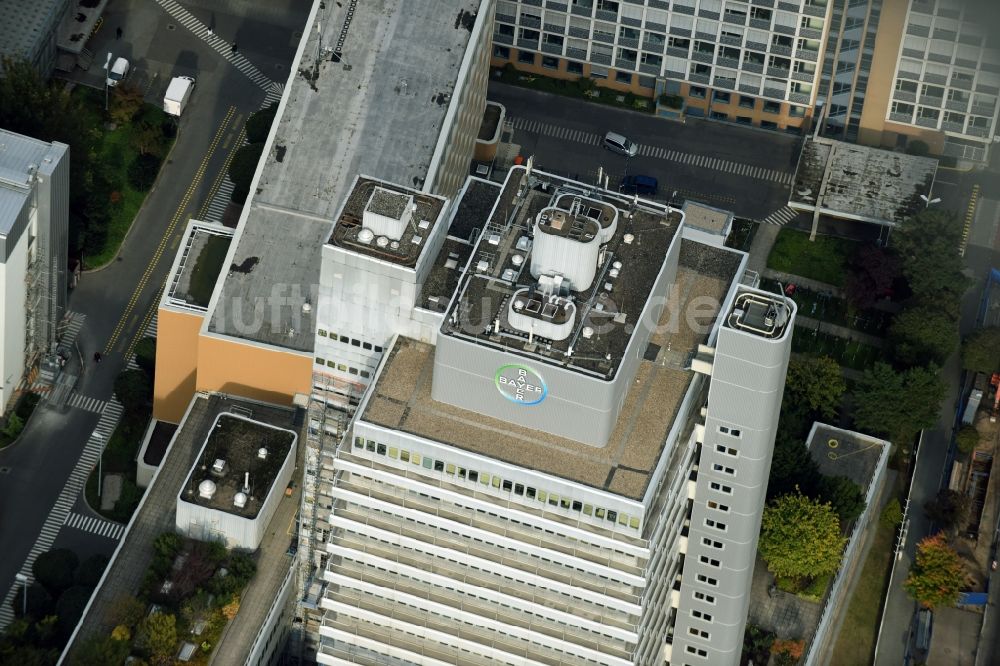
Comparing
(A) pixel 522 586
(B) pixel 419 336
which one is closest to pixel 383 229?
(B) pixel 419 336

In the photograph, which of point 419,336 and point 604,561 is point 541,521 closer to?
point 604,561

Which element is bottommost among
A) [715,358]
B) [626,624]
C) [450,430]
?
[626,624]

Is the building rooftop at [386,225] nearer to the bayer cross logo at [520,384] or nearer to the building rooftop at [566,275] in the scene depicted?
the building rooftop at [566,275]

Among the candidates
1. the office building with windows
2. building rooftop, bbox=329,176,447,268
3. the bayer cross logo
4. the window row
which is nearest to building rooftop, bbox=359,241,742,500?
the office building with windows

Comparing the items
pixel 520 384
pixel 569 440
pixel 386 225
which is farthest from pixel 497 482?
pixel 386 225

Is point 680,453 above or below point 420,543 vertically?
above

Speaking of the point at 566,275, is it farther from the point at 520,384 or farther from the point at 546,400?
the point at 546,400
